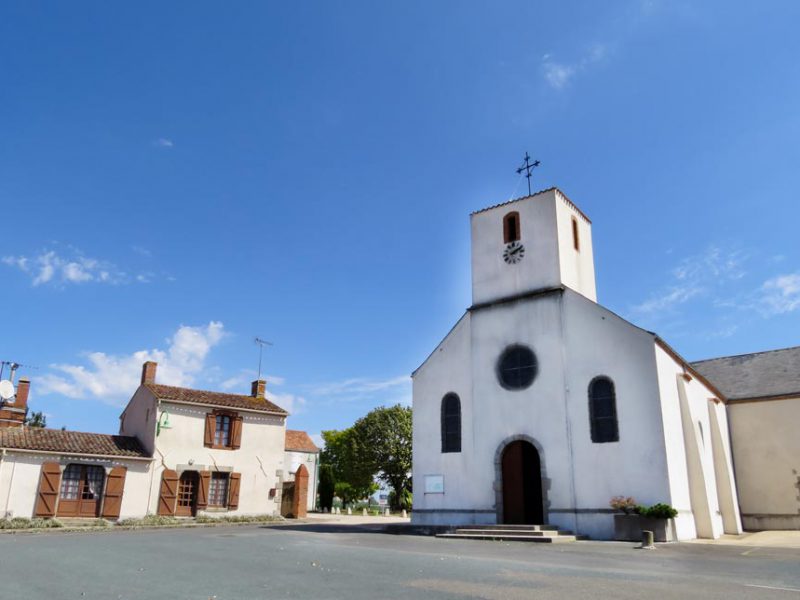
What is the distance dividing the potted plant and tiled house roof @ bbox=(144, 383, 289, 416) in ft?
61.3

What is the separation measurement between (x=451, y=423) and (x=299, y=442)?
32150mm

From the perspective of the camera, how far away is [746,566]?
33.7 feet

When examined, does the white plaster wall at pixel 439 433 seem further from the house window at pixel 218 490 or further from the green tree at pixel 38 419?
the green tree at pixel 38 419

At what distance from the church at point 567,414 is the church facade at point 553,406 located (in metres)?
0.04

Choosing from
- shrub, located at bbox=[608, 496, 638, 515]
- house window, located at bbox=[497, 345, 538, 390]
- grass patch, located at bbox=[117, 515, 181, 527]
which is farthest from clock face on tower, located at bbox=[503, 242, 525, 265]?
grass patch, located at bbox=[117, 515, 181, 527]

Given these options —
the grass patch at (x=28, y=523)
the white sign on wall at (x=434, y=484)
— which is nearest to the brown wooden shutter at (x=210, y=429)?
the grass patch at (x=28, y=523)

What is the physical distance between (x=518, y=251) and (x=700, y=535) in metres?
10.8

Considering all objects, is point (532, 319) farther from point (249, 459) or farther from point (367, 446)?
point (367, 446)

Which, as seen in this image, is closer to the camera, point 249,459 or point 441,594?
point 441,594

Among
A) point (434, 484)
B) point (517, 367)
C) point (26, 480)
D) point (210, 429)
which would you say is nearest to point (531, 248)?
point (517, 367)

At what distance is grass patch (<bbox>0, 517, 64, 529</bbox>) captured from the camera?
68.4 feet

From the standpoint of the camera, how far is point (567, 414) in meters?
19.0

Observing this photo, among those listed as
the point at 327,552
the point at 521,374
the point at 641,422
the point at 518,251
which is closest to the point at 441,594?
the point at 327,552

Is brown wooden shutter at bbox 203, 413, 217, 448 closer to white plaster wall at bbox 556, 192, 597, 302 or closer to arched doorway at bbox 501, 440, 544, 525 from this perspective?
arched doorway at bbox 501, 440, 544, 525
